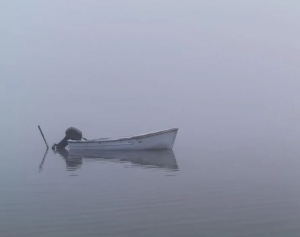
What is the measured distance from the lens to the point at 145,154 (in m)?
32.2

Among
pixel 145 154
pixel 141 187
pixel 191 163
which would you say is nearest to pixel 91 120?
pixel 145 154

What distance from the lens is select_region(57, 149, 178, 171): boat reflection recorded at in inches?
1103

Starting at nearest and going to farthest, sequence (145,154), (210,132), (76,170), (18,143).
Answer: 1. (76,170)
2. (145,154)
3. (18,143)
4. (210,132)

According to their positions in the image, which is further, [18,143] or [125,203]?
[18,143]

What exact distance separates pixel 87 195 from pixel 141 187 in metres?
2.33

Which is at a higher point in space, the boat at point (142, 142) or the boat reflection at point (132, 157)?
the boat at point (142, 142)

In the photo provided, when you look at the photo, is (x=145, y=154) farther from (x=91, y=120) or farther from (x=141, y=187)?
(x=91, y=120)

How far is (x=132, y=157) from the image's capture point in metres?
31.2

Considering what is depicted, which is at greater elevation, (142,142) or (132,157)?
(142,142)

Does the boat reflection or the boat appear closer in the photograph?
the boat reflection

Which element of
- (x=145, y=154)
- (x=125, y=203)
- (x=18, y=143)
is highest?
(x=18, y=143)

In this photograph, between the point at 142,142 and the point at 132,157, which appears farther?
the point at 142,142

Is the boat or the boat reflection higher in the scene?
the boat

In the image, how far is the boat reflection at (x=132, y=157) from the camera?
28.0 m
